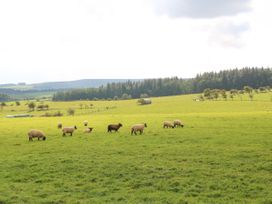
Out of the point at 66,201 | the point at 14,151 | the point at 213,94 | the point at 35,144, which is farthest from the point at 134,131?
the point at 213,94

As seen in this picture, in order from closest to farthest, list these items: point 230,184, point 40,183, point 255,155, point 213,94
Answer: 1. point 230,184
2. point 40,183
3. point 255,155
4. point 213,94

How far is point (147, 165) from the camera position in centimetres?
2348

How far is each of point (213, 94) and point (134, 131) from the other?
120 m

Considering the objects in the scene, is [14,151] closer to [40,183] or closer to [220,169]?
[40,183]

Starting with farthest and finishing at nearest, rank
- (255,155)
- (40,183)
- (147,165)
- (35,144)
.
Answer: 1. (35,144)
2. (255,155)
3. (147,165)
4. (40,183)

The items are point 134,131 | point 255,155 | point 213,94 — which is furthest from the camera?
point 213,94

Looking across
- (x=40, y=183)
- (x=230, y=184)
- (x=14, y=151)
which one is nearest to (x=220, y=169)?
(x=230, y=184)

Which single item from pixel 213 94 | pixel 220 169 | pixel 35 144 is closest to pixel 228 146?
pixel 220 169

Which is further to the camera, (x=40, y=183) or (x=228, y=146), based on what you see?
(x=228, y=146)

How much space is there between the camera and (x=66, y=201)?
18000 millimetres

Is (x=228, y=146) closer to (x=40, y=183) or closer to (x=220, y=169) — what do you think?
(x=220, y=169)

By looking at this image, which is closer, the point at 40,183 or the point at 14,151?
the point at 40,183

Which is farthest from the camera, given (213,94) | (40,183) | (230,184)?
(213,94)

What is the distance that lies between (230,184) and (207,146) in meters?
9.95
